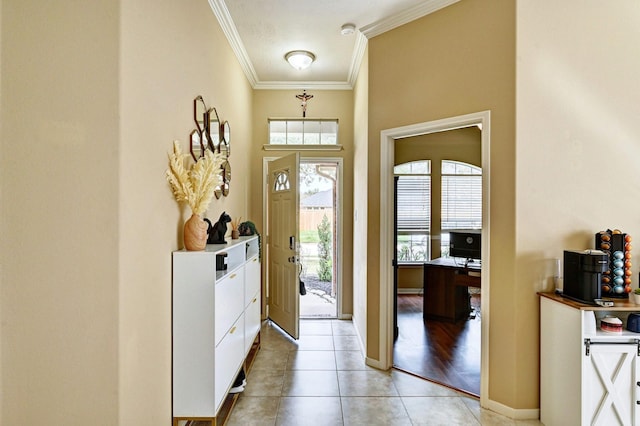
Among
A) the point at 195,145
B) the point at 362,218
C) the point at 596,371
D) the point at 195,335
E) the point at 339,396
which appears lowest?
the point at 339,396

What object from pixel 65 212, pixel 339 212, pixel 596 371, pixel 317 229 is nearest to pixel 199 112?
pixel 65 212

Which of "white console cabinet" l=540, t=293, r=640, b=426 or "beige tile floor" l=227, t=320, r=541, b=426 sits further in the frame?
"beige tile floor" l=227, t=320, r=541, b=426

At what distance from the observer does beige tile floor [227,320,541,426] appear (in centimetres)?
237

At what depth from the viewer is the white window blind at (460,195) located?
6105 mm

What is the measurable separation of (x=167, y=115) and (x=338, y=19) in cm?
201

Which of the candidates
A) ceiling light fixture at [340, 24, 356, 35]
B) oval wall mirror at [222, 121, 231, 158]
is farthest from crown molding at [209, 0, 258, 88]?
ceiling light fixture at [340, 24, 356, 35]

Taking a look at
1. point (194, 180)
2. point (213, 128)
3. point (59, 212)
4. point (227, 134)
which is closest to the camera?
point (59, 212)

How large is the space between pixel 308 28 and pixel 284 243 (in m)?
2.29

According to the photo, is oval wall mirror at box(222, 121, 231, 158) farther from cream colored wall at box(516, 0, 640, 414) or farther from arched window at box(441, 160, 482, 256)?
arched window at box(441, 160, 482, 256)

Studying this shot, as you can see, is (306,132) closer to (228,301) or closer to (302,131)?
(302,131)

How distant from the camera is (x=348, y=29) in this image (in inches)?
127

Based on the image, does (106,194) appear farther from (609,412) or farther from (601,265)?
(609,412)

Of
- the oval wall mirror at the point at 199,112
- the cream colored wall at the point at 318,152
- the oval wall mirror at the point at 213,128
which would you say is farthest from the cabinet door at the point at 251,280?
the cream colored wall at the point at 318,152

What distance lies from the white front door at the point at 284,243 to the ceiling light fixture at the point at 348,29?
128cm
